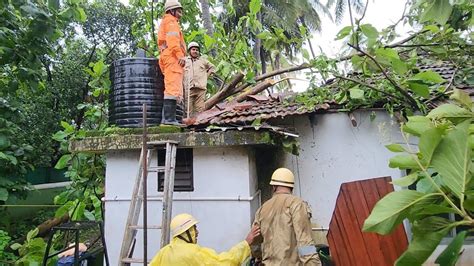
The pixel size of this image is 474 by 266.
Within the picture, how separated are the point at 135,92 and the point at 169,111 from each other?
536 millimetres

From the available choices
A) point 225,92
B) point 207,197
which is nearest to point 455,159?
point 207,197

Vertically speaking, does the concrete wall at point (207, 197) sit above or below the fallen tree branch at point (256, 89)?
below

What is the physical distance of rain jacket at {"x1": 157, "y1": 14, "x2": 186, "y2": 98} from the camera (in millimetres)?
4836

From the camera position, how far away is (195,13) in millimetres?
8609

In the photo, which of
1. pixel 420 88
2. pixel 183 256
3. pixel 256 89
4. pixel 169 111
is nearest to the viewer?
pixel 183 256

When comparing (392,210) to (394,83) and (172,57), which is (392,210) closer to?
(394,83)

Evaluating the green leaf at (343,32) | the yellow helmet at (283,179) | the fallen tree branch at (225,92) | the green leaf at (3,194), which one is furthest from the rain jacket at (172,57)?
the green leaf at (3,194)

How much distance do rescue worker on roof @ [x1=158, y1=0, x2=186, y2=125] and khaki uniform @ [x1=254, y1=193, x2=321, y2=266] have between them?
1.76 m

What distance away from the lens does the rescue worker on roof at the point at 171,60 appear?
4789 mm

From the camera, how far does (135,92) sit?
484 cm

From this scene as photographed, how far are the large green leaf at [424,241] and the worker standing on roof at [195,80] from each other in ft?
16.7

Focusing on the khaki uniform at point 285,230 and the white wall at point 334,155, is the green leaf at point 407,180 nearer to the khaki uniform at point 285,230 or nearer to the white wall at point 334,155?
the khaki uniform at point 285,230

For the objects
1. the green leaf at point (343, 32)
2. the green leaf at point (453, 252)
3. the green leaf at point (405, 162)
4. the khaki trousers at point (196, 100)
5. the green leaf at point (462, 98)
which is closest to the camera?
the green leaf at point (453, 252)

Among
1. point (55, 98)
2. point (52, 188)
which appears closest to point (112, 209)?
point (55, 98)
